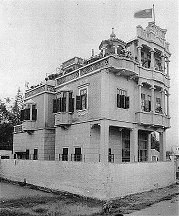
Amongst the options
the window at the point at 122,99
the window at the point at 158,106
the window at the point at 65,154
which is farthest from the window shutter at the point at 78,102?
the window at the point at 158,106

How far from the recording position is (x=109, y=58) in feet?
57.4

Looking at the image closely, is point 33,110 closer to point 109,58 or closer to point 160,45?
point 109,58

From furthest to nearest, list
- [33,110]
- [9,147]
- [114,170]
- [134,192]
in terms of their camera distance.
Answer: [9,147], [33,110], [134,192], [114,170]

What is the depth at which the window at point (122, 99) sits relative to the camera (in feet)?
59.3

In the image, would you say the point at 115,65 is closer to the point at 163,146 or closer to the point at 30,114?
the point at 163,146

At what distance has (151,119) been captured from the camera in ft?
64.8

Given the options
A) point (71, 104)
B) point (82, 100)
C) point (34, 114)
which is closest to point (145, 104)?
point (82, 100)

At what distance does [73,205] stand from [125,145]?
25.0 feet

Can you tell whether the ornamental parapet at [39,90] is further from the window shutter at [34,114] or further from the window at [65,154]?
the window at [65,154]

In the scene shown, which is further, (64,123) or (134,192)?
(64,123)

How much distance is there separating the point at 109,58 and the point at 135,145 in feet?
20.1

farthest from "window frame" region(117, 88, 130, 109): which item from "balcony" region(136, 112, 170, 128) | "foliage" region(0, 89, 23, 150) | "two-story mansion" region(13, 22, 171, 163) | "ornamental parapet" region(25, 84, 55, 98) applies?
"foliage" region(0, 89, 23, 150)

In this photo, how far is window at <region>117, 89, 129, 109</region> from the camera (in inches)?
712

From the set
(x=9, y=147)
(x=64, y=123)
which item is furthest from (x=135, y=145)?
(x=9, y=147)
